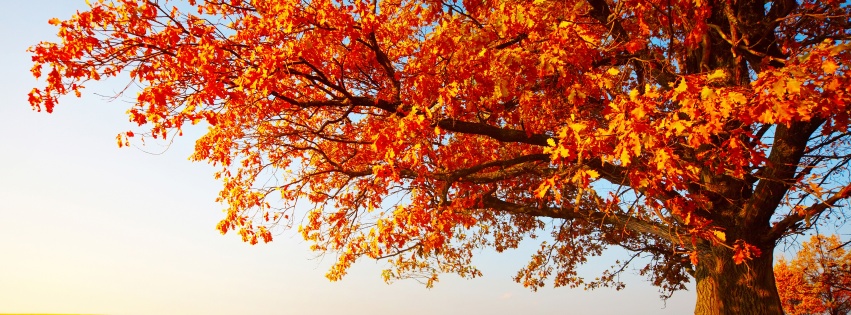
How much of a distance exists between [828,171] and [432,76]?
867 cm

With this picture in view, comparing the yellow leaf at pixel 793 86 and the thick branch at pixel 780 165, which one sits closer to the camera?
the yellow leaf at pixel 793 86

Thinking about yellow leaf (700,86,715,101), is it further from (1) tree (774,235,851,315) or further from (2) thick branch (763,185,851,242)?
(1) tree (774,235,851,315)

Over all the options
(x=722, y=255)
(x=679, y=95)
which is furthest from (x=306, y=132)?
(x=722, y=255)

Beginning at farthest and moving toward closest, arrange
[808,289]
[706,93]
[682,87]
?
1. [808,289]
2. [682,87]
3. [706,93]

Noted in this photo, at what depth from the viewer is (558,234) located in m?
19.6

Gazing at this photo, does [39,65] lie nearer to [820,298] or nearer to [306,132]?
[306,132]

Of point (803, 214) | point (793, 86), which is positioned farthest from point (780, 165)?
point (793, 86)

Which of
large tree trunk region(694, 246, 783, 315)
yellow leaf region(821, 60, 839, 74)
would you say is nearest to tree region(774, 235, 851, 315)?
large tree trunk region(694, 246, 783, 315)

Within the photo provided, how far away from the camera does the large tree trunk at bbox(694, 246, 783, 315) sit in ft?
37.6

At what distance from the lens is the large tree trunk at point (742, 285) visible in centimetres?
1146

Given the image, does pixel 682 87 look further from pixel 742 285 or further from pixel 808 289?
pixel 808 289

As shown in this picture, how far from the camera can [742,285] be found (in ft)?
37.9

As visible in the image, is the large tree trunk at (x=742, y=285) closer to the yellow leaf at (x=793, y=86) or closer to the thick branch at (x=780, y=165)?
the thick branch at (x=780, y=165)

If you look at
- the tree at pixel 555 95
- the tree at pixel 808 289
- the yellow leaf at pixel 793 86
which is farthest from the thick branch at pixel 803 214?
the tree at pixel 808 289
